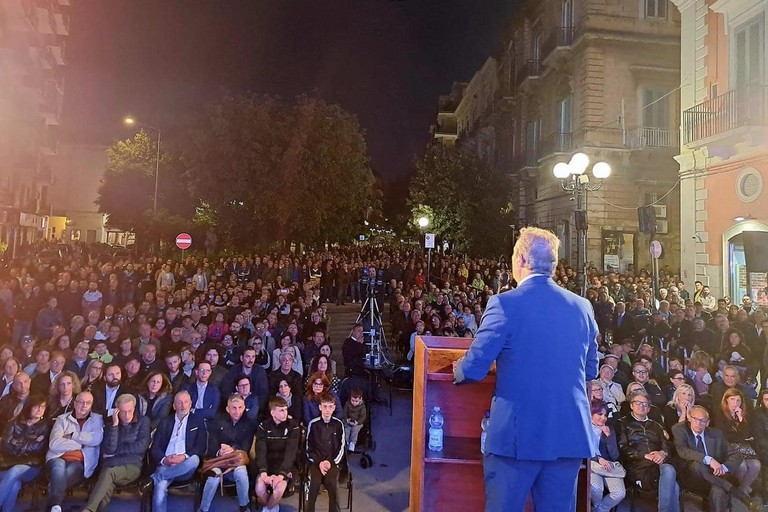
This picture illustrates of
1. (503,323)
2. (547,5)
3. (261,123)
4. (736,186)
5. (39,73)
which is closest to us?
(503,323)

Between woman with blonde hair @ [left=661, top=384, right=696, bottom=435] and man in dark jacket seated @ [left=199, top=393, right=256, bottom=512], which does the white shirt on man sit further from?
woman with blonde hair @ [left=661, top=384, right=696, bottom=435]

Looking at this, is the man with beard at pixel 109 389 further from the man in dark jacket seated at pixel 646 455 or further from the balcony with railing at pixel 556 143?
the balcony with railing at pixel 556 143

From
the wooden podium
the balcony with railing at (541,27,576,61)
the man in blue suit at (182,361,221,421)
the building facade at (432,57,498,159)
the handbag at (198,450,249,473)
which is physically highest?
the building facade at (432,57,498,159)

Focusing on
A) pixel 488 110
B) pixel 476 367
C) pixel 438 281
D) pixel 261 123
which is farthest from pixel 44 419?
pixel 488 110

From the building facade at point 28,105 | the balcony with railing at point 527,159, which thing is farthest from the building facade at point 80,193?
the balcony with railing at point 527,159

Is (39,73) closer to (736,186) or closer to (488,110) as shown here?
(488,110)

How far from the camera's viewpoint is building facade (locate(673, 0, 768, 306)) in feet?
44.8

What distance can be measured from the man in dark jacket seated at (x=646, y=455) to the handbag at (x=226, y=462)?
4.02 m

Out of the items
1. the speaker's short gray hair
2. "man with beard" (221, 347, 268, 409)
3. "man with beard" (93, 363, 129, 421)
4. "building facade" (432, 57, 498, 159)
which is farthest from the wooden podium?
"building facade" (432, 57, 498, 159)

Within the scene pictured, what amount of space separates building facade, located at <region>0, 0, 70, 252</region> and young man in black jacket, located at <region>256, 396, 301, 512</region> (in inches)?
1406

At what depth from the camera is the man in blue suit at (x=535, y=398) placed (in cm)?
245

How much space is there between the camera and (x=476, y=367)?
2.52 m

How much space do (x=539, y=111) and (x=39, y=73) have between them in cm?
3882

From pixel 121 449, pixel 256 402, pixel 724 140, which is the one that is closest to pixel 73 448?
pixel 121 449
